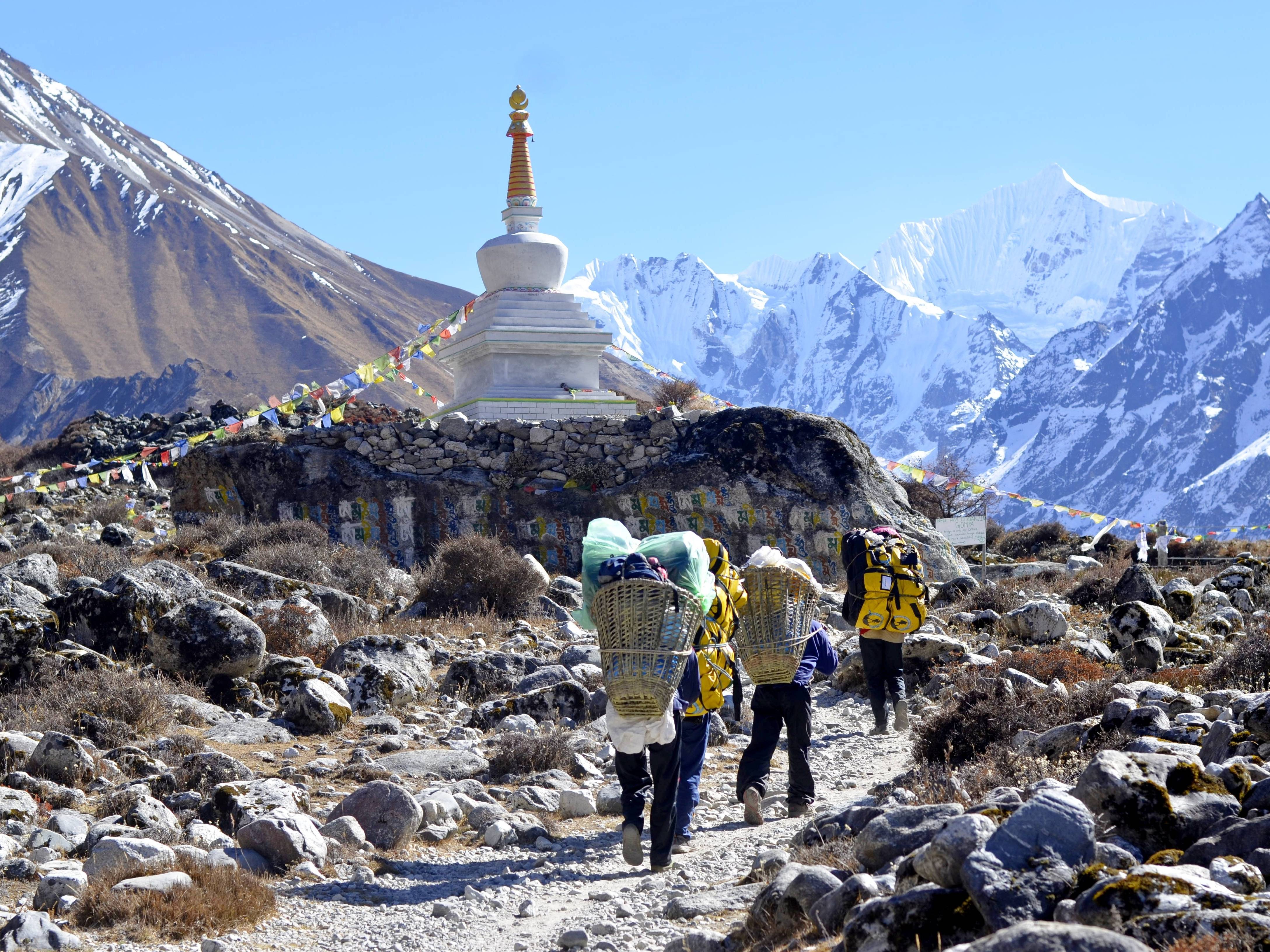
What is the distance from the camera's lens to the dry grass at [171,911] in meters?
5.16

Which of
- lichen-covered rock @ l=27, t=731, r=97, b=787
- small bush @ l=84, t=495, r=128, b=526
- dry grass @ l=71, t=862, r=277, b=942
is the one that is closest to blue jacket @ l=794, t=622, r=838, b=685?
dry grass @ l=71, t=862, r=277, b=942

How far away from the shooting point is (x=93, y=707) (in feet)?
27.3

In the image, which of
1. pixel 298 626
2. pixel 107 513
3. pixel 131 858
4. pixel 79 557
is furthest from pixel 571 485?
pixel 131 858

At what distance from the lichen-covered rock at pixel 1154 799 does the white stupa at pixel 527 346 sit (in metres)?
17.4

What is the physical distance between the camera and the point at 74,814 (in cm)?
654

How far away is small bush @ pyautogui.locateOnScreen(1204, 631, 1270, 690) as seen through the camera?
824 centimetres

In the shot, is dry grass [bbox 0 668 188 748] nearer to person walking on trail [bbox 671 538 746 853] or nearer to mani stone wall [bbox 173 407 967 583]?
person walking on trail [bbox 671 538 746 853]

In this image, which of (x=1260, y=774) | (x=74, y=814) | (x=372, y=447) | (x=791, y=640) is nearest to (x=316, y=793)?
(x=74, y=814)

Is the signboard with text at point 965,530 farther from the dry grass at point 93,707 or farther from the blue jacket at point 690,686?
the blue jacket at point 690,686

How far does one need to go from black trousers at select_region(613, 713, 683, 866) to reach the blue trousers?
296mm

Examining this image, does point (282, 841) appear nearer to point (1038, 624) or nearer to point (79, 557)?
point (1038, 624)

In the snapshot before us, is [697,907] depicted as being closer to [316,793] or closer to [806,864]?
[806,864]

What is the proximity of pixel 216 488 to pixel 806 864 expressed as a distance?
16197mm

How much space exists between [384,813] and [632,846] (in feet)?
4.17
